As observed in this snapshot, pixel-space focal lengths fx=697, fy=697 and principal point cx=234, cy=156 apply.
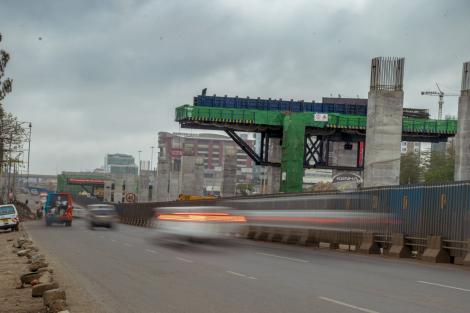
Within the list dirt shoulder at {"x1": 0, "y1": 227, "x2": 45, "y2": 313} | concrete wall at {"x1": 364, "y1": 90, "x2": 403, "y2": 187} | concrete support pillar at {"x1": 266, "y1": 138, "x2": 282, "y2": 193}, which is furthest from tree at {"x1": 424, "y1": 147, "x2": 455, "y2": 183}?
dirt shoulder at {"x1": 0, "y1": 227, "x2": 45, "y2": 313}

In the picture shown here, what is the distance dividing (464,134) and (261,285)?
28.3 meters

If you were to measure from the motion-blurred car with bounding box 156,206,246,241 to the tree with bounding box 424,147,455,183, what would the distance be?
254ft

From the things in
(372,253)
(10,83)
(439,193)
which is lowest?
A: (372,253)

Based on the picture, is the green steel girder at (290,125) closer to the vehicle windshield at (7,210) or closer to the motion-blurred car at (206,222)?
the vehicle windshield at (7,210)

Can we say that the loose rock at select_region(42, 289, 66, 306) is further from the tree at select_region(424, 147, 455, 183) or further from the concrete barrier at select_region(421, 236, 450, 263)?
the tree at select_region(424, 147, 455, 183)

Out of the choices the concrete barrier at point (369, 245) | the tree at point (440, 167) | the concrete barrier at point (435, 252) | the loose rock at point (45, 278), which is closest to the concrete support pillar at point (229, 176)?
the tree at point (440, 167)

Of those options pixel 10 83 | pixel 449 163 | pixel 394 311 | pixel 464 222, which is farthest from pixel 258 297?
pixel 449 163

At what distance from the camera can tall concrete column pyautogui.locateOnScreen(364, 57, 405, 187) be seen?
132ft

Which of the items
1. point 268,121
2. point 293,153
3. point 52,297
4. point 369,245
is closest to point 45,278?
point 52,297

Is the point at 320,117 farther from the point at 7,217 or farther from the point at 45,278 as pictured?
the point at 45,278

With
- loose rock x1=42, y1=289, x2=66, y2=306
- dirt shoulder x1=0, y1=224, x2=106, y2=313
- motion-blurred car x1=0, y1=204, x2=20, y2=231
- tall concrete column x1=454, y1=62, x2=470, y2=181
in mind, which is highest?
tall concrete column x1=454, y1=62, x2=470, y2=181

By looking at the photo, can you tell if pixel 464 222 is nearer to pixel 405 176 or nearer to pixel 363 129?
pixel 363 129

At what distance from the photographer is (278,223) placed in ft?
127

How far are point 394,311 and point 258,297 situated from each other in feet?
8.89
